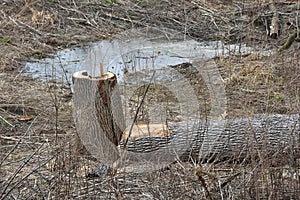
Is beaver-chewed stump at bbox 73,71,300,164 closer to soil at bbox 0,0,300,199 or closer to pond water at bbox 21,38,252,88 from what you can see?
soil at bbox 0,0,300,199

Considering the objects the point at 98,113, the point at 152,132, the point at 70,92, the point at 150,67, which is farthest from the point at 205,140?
the point at 150,67

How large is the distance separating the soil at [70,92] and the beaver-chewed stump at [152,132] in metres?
0.17

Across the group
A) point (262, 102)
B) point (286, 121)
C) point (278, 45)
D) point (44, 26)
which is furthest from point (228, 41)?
point (286, 121)

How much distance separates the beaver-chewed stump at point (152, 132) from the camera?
4.07 meters

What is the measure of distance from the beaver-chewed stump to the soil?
0.17m

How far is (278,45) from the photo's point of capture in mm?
7926

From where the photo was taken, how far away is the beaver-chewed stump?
4066mm

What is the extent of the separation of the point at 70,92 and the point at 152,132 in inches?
98.6

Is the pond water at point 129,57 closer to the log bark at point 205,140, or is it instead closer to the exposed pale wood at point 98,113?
the exposed pale wood at point 98,113

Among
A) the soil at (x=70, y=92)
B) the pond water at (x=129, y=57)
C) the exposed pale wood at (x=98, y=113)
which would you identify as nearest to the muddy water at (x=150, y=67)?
the pond water at (x=129, y=57)

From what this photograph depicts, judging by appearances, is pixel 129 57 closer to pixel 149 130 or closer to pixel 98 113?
pixel 98 113

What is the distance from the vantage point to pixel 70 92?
658 cm

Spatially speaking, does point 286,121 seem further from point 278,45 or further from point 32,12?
point 32,12

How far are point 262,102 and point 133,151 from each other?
2.19 metres
